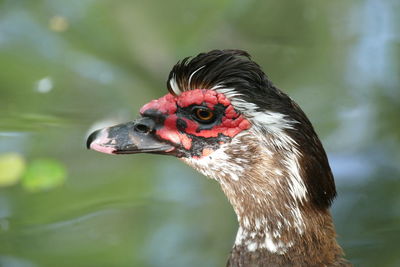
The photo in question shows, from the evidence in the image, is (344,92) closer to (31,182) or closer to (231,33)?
(231,33)

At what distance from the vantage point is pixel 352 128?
616 centimetres

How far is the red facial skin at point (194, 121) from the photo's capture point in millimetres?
3605

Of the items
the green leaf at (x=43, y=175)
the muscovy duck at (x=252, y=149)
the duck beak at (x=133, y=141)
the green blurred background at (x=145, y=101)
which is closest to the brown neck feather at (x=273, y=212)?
the muscovy duck at (x=252, y=149)

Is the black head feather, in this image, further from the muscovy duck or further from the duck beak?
the duck beak

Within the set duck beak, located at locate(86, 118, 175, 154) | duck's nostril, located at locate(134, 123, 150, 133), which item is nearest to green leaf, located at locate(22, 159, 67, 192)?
duck beak, located at locate(86, 118, 175, 154)

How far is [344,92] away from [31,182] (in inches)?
114

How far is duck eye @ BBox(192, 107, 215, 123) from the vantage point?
366 centimetres

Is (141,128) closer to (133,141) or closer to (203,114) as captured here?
(133,141)

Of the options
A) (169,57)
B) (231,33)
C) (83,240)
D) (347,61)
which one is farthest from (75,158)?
(347,61)

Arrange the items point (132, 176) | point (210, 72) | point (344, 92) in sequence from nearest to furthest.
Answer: point (210, 72)
point (132, 176)
point (344, 92)

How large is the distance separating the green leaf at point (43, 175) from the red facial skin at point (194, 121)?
206cm

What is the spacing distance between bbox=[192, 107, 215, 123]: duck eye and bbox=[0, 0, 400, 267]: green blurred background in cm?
177

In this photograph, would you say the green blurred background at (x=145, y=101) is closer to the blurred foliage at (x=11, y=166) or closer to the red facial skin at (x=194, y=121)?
the blurred foliage at (x=11, y=166)

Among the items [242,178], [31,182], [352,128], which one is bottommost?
[242,178]
